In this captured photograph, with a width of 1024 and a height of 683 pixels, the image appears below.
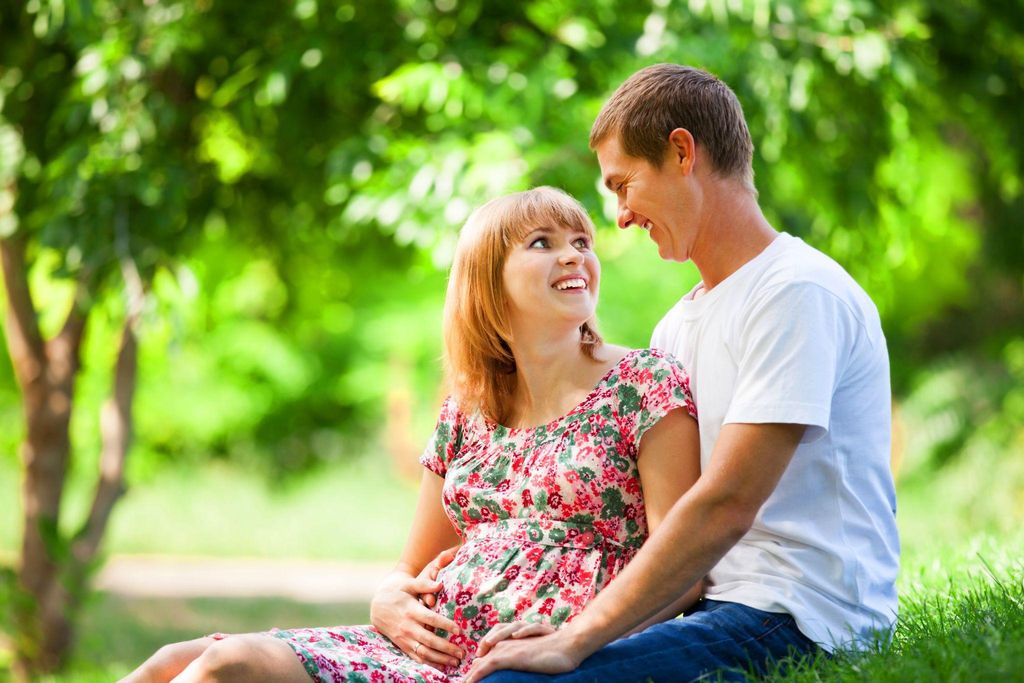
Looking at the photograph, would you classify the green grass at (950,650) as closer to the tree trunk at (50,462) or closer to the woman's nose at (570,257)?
the woman's nose at (570,257)

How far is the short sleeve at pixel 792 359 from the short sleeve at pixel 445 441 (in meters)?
0.79

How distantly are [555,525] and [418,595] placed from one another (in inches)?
16.2

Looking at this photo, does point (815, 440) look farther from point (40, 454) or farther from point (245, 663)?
point (40, 454)

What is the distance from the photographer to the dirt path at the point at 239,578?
37.8 ft

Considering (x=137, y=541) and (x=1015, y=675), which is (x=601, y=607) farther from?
(x=137, y=541)

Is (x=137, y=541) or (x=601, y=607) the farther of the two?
(x=137, y=541)

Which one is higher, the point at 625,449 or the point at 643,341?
the point at 625,449

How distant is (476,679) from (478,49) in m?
3.62

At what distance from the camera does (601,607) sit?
2.45 metres

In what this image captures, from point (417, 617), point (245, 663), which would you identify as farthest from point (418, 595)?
point (245, 663)

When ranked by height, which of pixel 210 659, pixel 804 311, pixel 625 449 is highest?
pixel 804 311

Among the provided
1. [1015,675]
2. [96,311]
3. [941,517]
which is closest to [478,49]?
[96,311]

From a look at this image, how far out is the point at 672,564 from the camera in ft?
7.97

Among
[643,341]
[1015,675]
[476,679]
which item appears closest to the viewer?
[1015,675]
